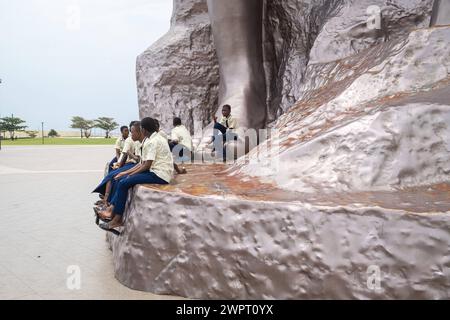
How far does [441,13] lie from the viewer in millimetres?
2738

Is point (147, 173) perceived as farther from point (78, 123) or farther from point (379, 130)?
point (78, 123)

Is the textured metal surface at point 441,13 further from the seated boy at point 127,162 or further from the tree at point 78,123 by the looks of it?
the tree at point 78,123

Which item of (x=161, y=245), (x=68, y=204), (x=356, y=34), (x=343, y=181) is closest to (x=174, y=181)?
(x=161, y=245)

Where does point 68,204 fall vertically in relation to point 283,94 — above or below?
below

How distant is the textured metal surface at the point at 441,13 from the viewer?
2.71m

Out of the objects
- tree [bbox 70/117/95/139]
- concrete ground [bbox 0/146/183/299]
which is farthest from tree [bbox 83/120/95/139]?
concrete ground [bbox 0/146/183/299]

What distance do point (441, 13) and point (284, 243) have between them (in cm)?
183

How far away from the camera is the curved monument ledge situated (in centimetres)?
172

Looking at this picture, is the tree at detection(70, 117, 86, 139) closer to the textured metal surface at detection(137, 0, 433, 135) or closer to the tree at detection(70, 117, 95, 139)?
the tree at detection(70, 117, 95, 139)

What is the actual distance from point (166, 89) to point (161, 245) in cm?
320

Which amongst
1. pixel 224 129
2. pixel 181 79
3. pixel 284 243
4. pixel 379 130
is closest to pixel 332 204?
pixel 284 243

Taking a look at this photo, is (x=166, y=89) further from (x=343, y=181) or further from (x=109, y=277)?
(x=343, y=181)

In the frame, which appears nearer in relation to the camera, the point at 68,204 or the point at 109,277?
the point at 109,277

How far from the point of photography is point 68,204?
480cm
